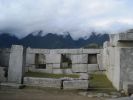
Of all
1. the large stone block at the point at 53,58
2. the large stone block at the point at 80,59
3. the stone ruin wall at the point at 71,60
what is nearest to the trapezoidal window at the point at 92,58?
the stone ruin wall at the point at 71,60

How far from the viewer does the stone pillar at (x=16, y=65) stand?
15.7 meters

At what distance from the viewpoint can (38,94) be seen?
13.5m

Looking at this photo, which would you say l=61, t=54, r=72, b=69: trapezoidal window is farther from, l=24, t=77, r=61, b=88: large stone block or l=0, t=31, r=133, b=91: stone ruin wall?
l=24, t=77, r=61, b=88: large stone block

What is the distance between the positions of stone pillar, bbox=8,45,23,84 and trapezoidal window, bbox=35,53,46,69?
728cm

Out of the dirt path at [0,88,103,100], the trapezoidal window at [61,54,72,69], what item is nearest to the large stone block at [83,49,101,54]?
the trapezoidal window at [61,54,72,69]

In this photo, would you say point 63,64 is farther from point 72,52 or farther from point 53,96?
point 53,96

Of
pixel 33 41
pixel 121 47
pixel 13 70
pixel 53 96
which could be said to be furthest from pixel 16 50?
pixel 33 41

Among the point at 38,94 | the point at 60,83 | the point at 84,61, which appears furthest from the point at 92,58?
the point at 38,94

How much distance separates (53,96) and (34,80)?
242cm

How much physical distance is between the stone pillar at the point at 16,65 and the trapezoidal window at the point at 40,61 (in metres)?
7.28

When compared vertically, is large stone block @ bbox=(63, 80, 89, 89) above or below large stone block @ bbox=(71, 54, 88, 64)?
below

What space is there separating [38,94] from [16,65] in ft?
9.28

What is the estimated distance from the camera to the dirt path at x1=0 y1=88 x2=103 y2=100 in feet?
41.2

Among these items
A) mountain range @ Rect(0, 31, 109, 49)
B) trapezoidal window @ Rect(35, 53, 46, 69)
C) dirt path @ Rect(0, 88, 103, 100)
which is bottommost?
dirt path @ Rect(0, 88, 103, 100)
